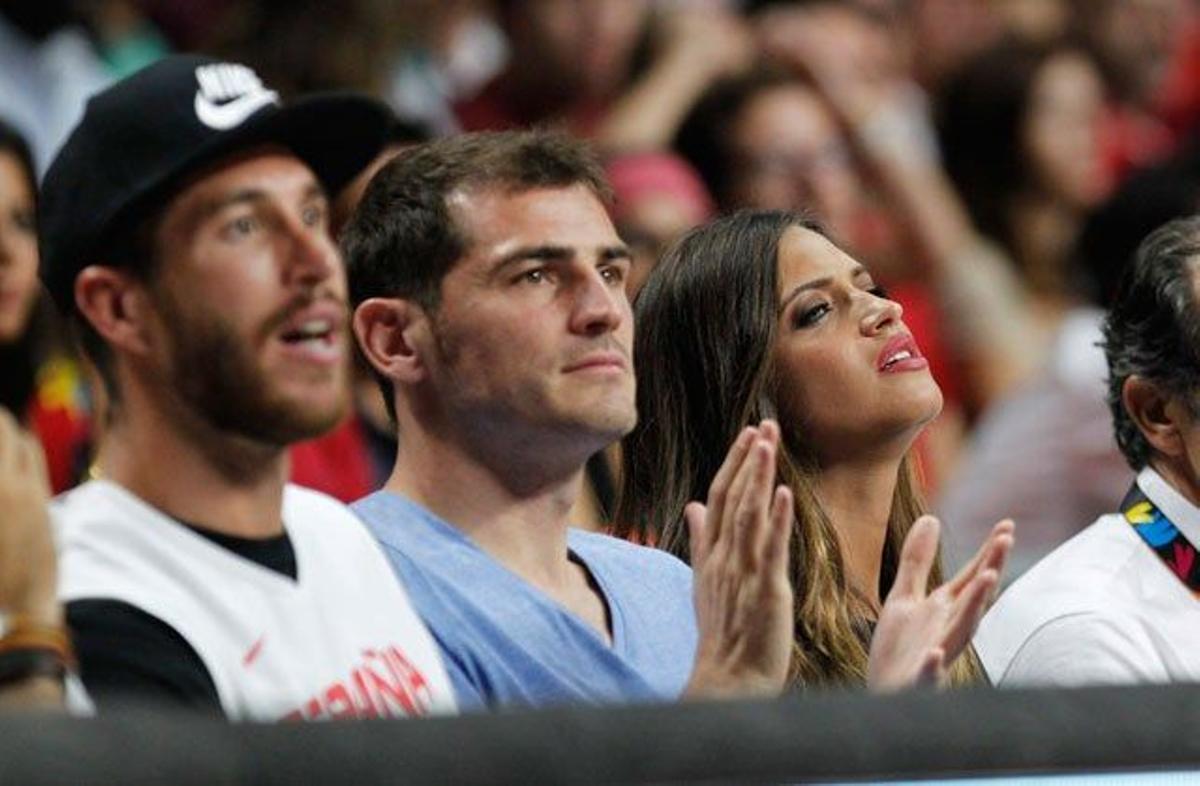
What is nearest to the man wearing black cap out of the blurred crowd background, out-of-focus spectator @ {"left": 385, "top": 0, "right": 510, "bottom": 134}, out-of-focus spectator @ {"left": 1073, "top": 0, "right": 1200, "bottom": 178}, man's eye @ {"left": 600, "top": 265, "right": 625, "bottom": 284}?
man's eye @ {"left": 600, "top": 265, "right": 625, "bottom": 284}

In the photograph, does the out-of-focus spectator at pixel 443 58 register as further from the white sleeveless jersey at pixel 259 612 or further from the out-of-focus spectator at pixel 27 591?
the out-of-focus spectator at pixel 27 591

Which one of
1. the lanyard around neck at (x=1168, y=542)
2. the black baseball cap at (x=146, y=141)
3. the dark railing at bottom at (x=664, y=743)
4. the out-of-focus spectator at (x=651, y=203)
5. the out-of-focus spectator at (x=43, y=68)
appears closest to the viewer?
the dark railing at bottom at (x=664, y=743)

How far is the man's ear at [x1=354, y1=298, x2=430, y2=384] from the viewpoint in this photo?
336 cm

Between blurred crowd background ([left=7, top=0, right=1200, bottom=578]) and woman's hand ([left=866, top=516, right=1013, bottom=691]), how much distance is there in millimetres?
2025

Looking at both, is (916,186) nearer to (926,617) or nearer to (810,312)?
(810,312)

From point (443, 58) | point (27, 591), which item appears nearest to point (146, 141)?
point (27, 591)

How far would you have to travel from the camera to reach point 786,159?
624cm

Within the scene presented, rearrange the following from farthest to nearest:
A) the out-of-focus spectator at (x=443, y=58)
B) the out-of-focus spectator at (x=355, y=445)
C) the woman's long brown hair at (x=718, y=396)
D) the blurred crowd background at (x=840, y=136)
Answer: the out-of-focus spectator at (x=443, y=58), the blurred crowd background at (x=840, y=136), the out-of-focus spectator at (x=355, y=445), the woman's long brown hair at (x=718, y=396)

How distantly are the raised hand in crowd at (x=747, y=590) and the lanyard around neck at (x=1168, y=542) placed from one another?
988mm

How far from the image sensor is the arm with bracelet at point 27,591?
8.05 ft

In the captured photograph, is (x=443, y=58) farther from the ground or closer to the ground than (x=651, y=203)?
farther from the ground

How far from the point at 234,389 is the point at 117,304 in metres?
0.17

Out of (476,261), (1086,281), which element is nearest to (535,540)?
(476,261)

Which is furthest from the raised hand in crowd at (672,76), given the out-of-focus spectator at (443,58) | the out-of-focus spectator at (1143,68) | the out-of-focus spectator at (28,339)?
the out-of-focus spectator at (28,339)
